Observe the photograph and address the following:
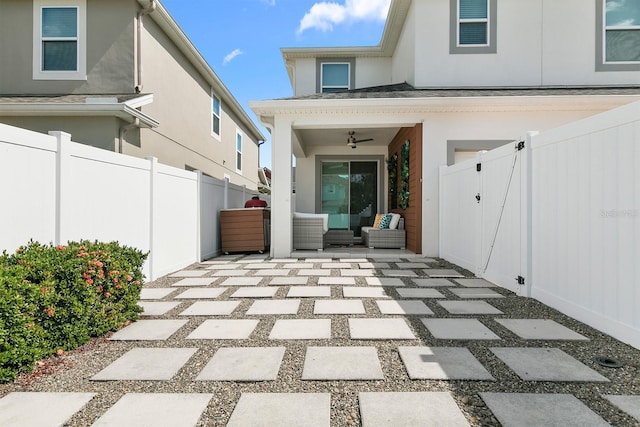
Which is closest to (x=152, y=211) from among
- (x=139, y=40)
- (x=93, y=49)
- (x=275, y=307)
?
(x=275, y=307)

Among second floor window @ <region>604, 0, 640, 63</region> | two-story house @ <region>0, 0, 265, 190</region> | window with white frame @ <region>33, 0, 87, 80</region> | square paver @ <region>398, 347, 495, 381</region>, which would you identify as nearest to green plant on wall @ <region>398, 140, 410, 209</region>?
second floor window @ <region>604, 0, 640, 63</region>

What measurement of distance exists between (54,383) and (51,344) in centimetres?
42

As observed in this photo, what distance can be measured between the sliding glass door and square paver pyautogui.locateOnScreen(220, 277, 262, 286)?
5756 millimetres

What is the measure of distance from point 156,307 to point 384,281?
2663mm

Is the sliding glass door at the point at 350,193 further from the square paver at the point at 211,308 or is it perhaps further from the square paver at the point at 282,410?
the square paver at the point at 282,410

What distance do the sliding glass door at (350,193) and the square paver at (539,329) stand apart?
7318mm

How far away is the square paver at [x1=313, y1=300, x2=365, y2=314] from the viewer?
316cm

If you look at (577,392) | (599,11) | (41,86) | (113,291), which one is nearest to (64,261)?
(113,291)

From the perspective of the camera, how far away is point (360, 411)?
5.27 ft

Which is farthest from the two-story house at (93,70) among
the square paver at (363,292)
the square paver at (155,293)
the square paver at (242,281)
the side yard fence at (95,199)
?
the square paver at (363,292)

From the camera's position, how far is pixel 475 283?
4363 millimetres

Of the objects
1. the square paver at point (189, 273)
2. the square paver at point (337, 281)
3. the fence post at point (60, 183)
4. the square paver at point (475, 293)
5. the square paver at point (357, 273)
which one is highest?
the fence post at point (60, 183)

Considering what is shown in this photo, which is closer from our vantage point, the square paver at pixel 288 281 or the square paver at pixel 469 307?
the square paver at pixel 469 307

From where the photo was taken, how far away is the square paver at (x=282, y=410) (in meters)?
1.52
